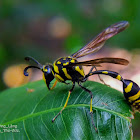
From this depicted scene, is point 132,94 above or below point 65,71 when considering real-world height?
below

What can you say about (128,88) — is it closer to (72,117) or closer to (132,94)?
(132,94)

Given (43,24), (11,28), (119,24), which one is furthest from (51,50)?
(119,24)

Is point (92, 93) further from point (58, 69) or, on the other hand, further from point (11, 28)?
point (11, 28)

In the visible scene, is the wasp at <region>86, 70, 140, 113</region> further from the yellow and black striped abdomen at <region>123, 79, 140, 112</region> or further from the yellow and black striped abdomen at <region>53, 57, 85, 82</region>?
the yellow and black striped abdomen at <region>53, 57, 85, 82</region>

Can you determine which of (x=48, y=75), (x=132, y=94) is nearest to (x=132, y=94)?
(x=132, y=94)

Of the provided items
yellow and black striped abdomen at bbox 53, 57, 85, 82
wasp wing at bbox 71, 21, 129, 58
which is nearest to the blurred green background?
wasp wing at bbox 71, 21, 129, 58

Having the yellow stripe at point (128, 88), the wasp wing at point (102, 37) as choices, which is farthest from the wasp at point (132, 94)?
the wasp wing at point (102, 37)

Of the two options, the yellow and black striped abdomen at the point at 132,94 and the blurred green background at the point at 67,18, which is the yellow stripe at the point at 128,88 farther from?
the blurred green background at the point at 67,18
